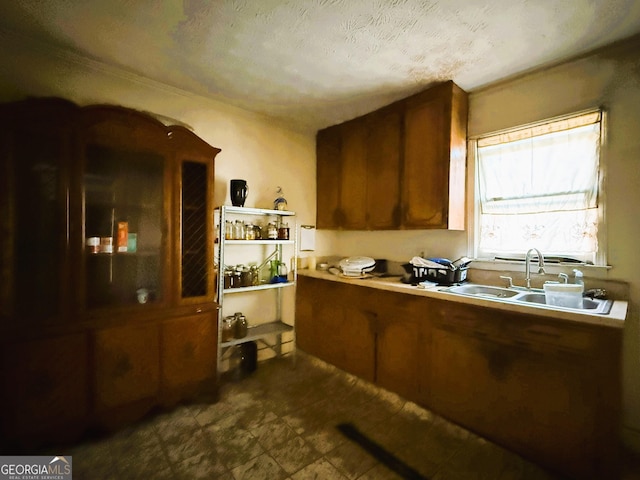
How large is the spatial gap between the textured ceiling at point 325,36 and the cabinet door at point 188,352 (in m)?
1.79

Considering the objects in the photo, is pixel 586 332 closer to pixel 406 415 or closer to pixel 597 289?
pixel 597 289

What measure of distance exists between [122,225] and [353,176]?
2.00 metres

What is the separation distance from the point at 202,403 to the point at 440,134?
272 centimetres

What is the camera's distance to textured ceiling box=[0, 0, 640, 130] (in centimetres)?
150

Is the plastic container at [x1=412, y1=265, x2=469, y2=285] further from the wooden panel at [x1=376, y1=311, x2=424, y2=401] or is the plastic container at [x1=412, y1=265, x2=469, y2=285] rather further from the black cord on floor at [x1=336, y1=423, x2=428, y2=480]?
the black cord on floor at [x1=336, y1=423, x2=428, y2=480]

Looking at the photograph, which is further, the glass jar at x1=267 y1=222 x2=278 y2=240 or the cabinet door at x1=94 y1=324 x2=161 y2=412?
the glass jar at x1=267 y1=222 x2=278 y2=240

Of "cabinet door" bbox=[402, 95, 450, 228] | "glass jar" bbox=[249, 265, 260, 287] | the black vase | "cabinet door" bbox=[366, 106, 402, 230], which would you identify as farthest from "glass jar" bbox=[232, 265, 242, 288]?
"cabinet door" bbox=[402, 95, 450, 228]

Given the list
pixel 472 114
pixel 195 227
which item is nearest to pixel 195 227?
pixel 195 227

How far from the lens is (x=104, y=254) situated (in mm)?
1843

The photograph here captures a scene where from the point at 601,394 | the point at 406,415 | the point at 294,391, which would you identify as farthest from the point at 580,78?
the point at 294,391

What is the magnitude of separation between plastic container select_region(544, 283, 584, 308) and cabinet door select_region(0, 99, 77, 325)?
2867 mm

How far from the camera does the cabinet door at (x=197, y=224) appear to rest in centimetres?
208

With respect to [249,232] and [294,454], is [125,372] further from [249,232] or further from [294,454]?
[249,232]

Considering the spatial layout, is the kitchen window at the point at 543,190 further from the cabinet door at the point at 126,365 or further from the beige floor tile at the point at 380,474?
the cabinet door at the point at 126,365
